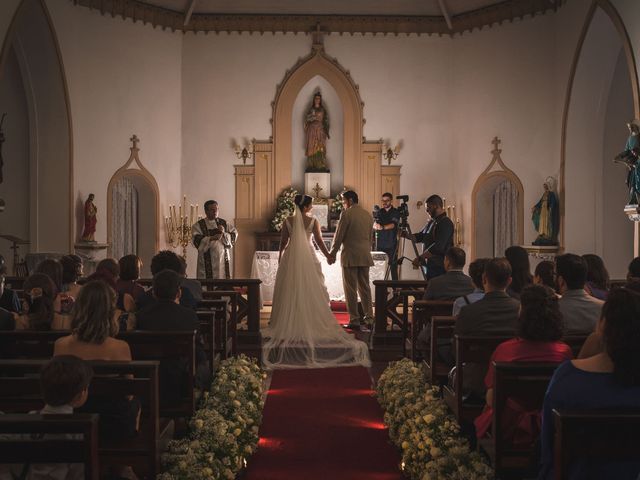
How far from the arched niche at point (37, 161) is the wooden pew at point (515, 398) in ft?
31.8

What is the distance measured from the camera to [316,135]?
580 inches

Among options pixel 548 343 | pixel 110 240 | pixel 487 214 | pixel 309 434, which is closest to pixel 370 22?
pixel 487 214

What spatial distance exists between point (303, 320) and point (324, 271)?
14.7 feet

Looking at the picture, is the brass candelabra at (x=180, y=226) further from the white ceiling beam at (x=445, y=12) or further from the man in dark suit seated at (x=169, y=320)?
the man in dark suit seated at (x=169, y=320)

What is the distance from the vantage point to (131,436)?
3.67 metres

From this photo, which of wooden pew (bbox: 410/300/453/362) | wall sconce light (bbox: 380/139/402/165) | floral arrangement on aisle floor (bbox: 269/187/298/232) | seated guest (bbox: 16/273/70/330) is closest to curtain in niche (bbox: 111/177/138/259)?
floral arrangement on aisle floor (bbox: 269/187/298/232)

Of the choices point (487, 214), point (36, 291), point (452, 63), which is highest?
point (452, 63)

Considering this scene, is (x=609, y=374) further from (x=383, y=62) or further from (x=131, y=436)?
(x=383, y=62)

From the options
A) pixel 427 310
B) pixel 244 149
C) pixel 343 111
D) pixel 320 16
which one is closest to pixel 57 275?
pixel 427 310

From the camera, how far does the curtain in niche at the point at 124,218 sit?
14.0m

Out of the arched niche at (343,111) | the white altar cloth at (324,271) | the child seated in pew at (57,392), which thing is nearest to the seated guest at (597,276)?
the child seated in pew at (57,392)

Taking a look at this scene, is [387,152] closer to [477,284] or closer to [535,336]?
[477,284]

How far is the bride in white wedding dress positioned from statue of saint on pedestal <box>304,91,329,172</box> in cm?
601

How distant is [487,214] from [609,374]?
38.6ft
